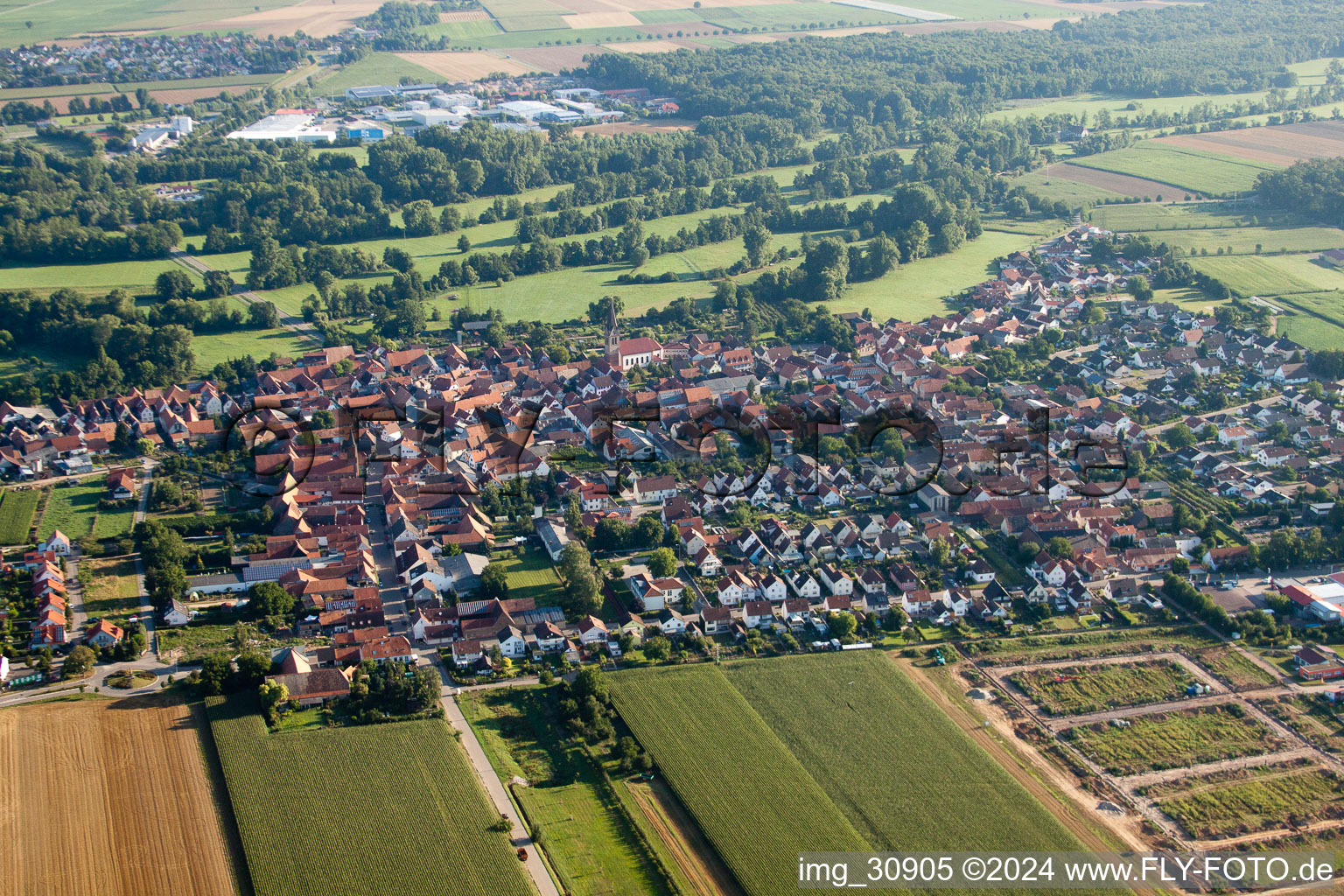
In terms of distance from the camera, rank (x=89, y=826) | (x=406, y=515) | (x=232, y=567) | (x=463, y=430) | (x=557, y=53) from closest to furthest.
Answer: (x=89, y=826)
(x=232, y=567)
(x=406, y=515)
(x=463, y=430)
(x=557, y=53)

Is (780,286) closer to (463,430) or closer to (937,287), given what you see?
(937,287)

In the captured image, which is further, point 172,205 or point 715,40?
point 715,40

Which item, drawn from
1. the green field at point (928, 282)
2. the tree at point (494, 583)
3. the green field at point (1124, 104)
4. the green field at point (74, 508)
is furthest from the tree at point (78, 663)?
the green field at point (1124, 104)

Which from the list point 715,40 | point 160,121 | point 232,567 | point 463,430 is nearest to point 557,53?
point 715,40

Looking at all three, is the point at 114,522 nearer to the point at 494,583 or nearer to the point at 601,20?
the point at 494,583

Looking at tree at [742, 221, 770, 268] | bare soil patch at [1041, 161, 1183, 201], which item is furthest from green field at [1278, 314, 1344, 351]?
tree at [742, 221, 770, 268]

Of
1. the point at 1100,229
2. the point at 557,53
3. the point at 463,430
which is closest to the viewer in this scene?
the point at 463,430

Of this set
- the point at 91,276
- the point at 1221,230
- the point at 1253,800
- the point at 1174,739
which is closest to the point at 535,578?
the point at 1174,739

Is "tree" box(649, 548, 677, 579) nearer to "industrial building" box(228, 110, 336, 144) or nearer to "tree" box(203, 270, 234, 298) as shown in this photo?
"tree" box(203, 270, 234, 298)

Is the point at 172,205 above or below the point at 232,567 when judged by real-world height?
above
